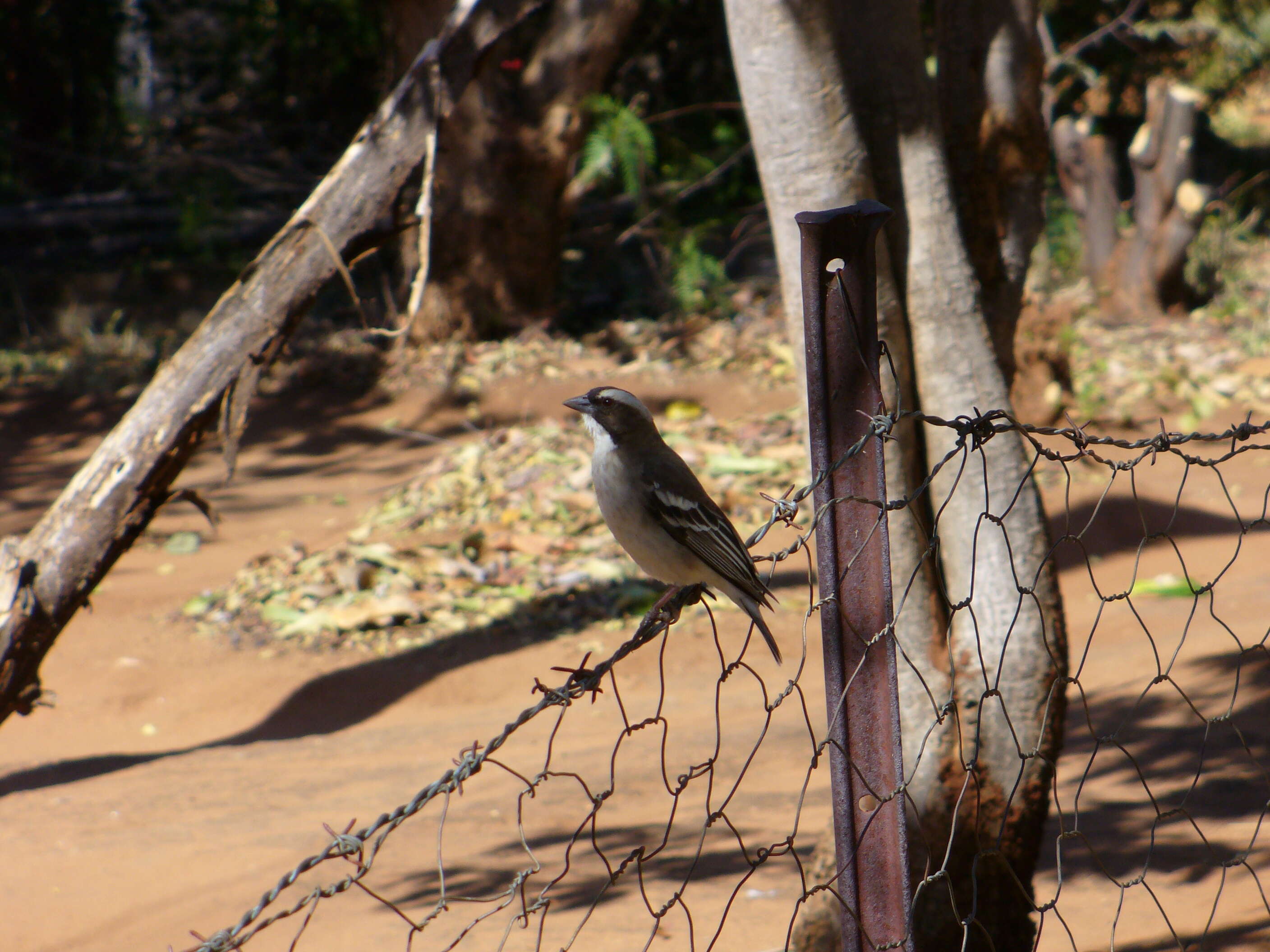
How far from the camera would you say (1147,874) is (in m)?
4.16

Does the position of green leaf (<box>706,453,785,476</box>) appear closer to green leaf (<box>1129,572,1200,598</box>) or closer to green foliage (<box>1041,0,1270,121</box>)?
green leaf (<box>1129,572,1200,598</box>)

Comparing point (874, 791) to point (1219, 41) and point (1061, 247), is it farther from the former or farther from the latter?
point (1219, 41)

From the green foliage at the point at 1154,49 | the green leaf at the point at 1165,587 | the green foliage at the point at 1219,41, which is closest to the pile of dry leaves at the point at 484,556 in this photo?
the green leaf at the point at 1165,587

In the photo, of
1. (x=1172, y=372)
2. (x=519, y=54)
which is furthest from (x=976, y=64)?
(x=519, y=54)

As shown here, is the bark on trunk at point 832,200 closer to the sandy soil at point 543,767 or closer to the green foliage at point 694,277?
the sandy soil at point 543,767

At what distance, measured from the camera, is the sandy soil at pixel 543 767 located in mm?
4070

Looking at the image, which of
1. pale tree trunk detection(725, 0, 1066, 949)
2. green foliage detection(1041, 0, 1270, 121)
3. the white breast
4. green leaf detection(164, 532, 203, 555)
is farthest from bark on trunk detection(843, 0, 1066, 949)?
green foliage detection(1041, 0, 1270, 121)

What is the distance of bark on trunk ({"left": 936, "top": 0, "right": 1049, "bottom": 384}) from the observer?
4.14 meters

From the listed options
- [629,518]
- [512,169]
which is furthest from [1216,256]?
[629,518]

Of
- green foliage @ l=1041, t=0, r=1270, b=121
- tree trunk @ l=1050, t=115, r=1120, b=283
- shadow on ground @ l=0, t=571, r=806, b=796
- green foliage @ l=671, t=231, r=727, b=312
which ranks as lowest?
shadow on ground @ l=0, t=571, r=806, b=796

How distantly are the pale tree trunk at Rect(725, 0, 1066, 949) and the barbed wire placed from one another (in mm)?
19

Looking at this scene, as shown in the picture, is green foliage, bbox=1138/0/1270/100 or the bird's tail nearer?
the bird's tail

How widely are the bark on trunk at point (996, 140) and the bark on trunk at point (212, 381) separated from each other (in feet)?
11.1

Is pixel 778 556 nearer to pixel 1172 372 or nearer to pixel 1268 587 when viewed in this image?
pixel 1268 587
